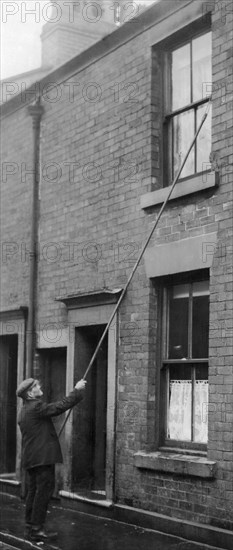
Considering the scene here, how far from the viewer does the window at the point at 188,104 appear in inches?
349

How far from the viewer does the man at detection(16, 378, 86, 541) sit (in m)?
8.17

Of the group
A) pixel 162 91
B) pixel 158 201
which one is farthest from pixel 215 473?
pixel 162 91

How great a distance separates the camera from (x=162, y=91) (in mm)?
9547

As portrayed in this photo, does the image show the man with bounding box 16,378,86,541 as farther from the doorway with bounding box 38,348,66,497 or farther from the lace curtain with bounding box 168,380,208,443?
the doorway with bounding box 38,348,66,497

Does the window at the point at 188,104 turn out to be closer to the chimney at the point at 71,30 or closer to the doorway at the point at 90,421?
the doorway at the point at 90,421

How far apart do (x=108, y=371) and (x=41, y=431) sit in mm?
1629

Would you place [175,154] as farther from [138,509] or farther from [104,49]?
[138,509]

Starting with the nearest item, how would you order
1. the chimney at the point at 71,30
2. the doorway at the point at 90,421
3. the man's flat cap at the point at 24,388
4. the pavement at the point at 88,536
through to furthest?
1. the pavement at the point at 88,536
2. the man's flat cap at the point at 24,388
3. the doorway at the point at 90,421
4. the chimney at the point at 71,30

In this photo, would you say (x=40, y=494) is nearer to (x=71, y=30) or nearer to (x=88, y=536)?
(x=88, y=536)

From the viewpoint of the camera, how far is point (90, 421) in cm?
1049

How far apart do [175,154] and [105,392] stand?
313 centimetres

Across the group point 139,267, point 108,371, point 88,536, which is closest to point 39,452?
point 88,536

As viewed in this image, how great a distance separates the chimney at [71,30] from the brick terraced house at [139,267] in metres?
5.13

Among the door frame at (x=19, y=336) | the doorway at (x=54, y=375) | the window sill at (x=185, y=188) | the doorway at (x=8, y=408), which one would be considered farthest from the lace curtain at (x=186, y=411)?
the doorway at (x=8, y=408)
